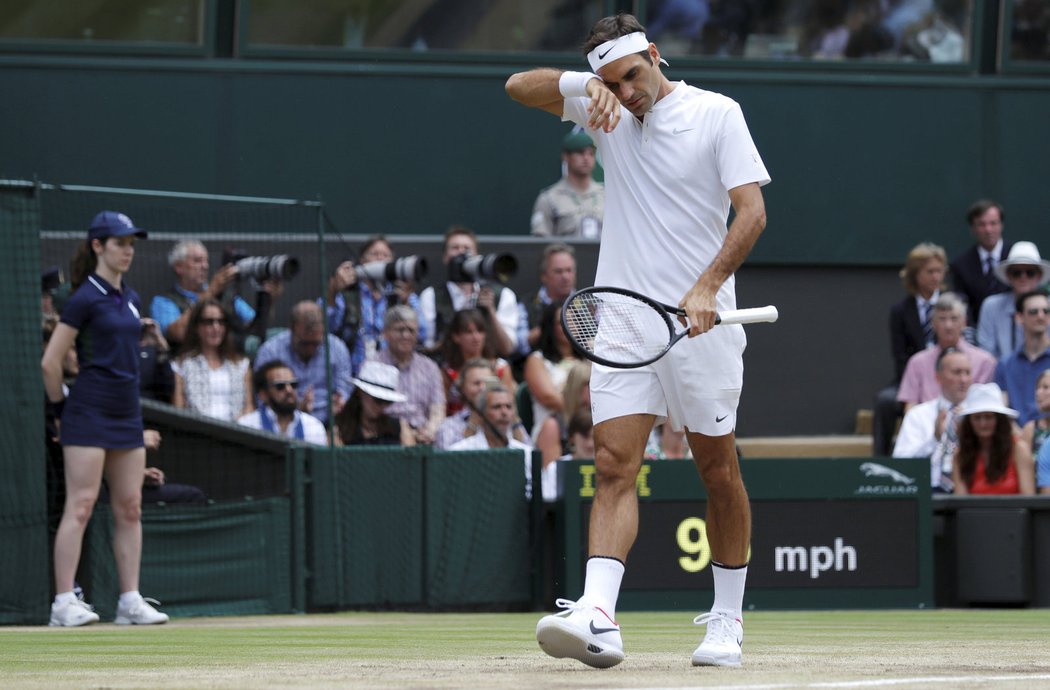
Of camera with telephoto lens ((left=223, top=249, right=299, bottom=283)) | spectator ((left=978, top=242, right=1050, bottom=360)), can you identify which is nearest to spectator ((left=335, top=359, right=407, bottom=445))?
camera with telephoto lens ((left=223, top=249, right=299, bottom=283))

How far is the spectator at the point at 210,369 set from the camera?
1109 centimetres

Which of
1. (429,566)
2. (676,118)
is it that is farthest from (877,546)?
(676,118)

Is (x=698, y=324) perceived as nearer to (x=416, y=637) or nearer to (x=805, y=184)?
(x=416, y=637)

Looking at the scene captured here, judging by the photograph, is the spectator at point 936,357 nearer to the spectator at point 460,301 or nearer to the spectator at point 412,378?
the spectator at point 460,301

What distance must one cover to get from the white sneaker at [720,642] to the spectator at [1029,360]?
7067 millimetres

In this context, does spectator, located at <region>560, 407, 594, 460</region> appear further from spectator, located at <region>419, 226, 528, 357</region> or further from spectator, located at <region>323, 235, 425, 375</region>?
spectator, located at <region>323, 235, 425, 375</region>

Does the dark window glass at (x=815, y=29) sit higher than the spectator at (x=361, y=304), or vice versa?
the dark window glass at (x=815, y=29)

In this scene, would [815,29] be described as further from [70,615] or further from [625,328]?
[625,328]

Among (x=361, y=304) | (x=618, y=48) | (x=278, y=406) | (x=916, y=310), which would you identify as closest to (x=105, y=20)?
(x=361, y=304)

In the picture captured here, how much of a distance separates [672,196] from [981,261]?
29.3 ft

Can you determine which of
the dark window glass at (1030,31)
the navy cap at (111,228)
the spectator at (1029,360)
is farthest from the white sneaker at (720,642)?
the dark window glass at (1030,31)

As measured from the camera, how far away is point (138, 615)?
9805mm

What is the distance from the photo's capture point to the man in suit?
14.2 meters

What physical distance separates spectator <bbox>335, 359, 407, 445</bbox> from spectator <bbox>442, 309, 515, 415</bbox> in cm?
72
